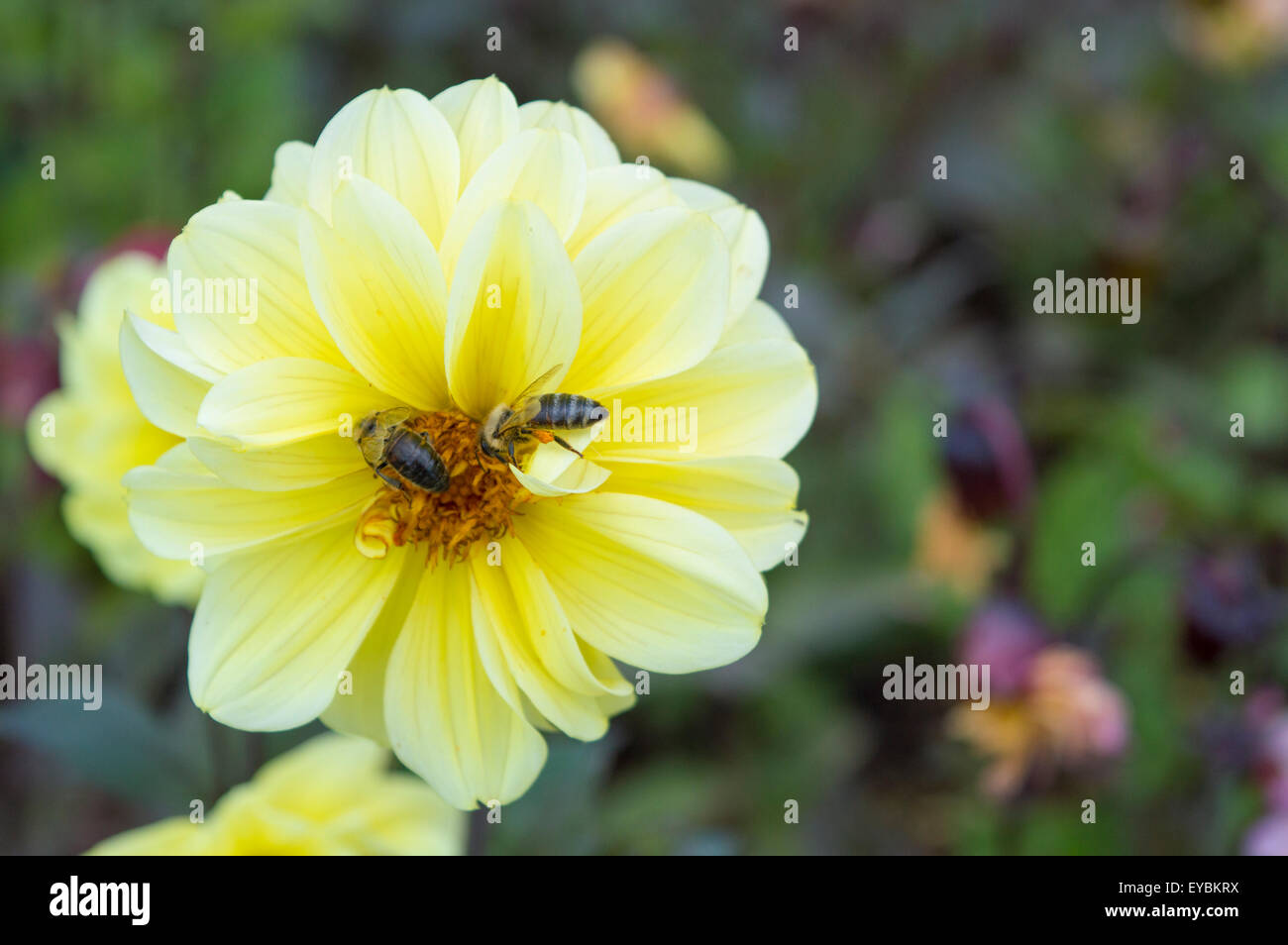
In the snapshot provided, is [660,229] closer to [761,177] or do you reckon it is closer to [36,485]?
[36,485]

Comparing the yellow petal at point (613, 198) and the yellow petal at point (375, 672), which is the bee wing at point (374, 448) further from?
the yellow petal at point (613, 198)

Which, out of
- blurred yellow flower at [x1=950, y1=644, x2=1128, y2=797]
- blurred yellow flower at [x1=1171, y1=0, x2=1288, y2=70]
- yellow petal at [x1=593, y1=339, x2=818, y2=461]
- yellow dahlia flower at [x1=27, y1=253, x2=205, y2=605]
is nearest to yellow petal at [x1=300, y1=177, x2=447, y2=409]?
yellow petal at [x1=593, y1=339, x2=818, y2=461]

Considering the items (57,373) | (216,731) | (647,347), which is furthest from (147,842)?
(57,373)

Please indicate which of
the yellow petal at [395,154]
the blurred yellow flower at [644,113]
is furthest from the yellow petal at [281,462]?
the blurred yellow flower at [644,113]

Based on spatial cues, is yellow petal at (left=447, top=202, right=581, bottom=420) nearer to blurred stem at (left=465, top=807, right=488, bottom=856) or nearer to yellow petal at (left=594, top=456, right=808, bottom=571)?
yellow petal at (left=594, top=456, right=808, bottom=571)

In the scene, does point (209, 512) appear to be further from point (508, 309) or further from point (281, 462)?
point (508, 309)
